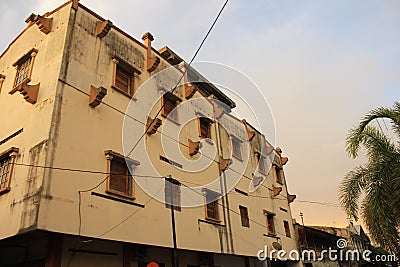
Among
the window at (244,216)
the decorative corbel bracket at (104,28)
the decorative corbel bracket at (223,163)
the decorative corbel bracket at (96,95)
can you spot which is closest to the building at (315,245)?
the window at (244,216)

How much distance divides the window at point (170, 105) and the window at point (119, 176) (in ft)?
12.1

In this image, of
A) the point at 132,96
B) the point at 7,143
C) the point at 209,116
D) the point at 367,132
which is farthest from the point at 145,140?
the point at 367,132

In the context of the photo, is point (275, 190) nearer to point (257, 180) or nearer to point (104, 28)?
point (257, 180)

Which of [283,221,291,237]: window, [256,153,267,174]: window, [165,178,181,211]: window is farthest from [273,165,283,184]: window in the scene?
[165,178,181,211]: window

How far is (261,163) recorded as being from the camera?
23.3 meters

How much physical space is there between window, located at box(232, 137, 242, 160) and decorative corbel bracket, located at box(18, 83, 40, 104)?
11.7 meters

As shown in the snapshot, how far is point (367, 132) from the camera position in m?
11.2

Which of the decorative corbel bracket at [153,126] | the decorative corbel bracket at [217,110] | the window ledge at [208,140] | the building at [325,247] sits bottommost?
the building at [325,247]

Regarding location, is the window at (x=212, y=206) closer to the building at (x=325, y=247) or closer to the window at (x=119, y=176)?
the window at (x=119, y=176)

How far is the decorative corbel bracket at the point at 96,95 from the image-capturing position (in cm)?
1083

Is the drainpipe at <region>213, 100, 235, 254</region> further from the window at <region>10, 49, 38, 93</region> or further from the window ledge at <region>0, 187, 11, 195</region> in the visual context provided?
the window at <region>10, 49, 38, 93</region>

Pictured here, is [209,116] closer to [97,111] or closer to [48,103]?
[97,111]

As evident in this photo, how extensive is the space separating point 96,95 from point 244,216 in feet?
34.9

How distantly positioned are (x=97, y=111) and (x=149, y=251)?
5230 mm
